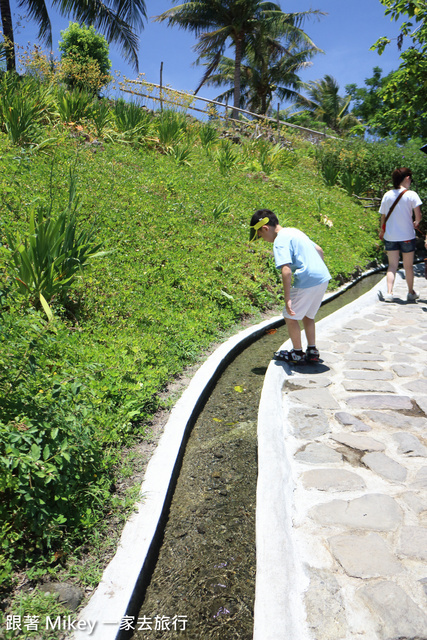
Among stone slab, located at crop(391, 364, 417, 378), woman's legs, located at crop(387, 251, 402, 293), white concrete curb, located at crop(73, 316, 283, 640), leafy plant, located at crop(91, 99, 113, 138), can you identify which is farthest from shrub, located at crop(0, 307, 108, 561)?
leafy plant, located at crop(91, 99, 113, 138)

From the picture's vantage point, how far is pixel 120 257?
582cm

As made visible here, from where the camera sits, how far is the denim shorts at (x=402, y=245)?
723 centimetres

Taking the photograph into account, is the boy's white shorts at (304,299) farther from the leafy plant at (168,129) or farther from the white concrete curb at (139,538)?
the leafy plant at (168,129)

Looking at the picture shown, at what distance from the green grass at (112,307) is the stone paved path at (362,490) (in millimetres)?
1065

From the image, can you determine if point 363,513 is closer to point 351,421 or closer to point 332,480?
point 332,480

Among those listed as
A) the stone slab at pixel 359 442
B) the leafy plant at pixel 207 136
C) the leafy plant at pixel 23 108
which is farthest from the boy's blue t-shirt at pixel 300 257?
the leafy plant at pixel 207 136

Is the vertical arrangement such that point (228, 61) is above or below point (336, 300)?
above

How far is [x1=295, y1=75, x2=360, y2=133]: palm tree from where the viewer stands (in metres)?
44.3

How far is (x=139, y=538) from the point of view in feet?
7.68

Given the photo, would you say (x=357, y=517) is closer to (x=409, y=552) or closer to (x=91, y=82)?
(x=409, y=552)

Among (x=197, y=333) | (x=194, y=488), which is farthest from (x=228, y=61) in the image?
(x=194, y=488)

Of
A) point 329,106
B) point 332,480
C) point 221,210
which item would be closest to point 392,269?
point 221,210

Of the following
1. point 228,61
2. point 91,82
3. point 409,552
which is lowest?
point 409,552

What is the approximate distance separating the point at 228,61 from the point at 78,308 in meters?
37.3
